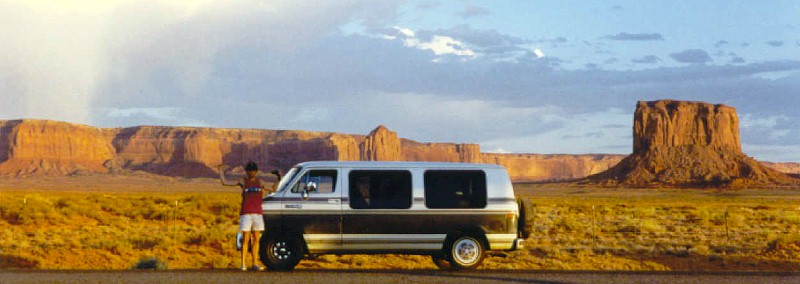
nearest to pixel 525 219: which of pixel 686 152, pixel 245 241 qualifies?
pixel 245 241

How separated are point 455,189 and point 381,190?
44.9 inches

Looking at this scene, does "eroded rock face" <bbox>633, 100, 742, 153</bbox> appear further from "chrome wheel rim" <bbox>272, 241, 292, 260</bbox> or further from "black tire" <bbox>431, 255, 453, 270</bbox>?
"chrome wheel rim" <bbox>272, 241, 292, 260</bbox>

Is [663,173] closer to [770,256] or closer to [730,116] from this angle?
[730,116]

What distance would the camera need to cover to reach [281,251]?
14492mm

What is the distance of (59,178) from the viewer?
178m

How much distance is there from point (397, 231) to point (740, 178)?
466 feet

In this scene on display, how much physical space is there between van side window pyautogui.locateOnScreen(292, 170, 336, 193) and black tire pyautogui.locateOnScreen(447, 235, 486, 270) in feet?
6.80

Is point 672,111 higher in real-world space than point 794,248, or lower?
higher

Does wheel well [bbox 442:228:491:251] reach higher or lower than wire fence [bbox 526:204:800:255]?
higher

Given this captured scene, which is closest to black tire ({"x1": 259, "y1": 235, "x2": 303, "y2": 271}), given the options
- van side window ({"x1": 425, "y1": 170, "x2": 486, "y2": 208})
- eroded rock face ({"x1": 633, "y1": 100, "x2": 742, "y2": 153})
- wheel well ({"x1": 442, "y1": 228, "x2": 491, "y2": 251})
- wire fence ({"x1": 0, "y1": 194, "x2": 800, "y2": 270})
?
van side window ({"x1": 425, "y1": 170, "x2": 486, "y2": 208})

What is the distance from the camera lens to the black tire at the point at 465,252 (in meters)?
14.6

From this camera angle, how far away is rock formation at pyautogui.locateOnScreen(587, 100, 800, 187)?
486 feet

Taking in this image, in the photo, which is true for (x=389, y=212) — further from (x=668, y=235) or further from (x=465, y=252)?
(x=668, y=235)

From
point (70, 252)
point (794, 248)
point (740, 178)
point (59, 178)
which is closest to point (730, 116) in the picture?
point (740, 178)
